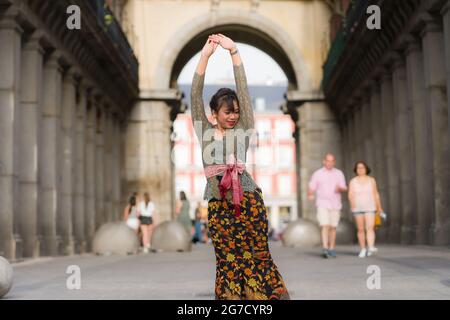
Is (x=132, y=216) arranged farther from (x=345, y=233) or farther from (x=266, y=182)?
(x=266, y=182)

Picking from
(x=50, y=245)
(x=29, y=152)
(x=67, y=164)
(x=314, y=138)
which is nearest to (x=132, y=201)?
(x=67, y=164)

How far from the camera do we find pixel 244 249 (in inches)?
218

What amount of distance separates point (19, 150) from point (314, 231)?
916cm

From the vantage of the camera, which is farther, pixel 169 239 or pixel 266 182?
pixel 266 182

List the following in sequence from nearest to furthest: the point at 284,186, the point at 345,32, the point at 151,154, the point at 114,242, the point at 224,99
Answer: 1. the point at 224,99
2. the point at 114,242
3. the point at 345,32
4. the point at 151,154
5. the point at 284,186

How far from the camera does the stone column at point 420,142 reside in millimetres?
19625

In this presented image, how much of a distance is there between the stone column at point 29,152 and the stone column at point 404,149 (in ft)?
29.4

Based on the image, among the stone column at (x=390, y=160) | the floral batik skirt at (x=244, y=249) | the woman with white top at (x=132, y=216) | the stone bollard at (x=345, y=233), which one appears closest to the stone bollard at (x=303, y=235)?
the stone bollard at (x=345, y=233)

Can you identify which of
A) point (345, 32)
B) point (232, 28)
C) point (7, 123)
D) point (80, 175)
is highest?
point (232, 28)

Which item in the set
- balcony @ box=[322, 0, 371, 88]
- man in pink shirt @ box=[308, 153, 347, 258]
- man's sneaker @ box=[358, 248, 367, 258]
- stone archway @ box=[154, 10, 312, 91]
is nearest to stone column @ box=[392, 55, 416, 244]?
balcony @ box=[322, 0, 371, 88]

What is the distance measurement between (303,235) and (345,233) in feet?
8.26

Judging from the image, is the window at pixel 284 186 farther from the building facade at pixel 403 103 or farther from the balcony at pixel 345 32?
the building facade at pixel 403 103

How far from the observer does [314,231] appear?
2355 centimetres
